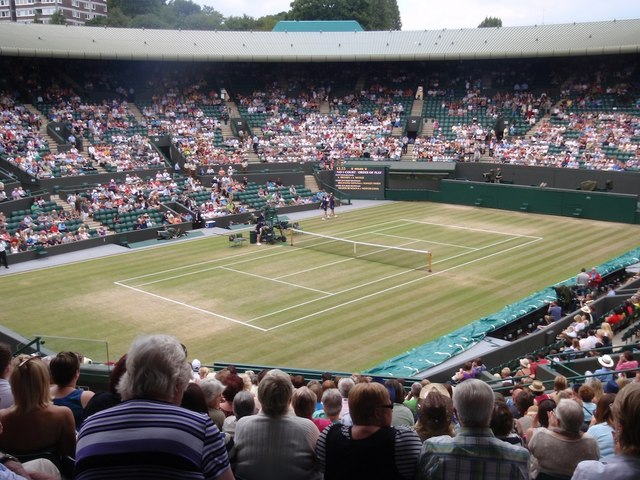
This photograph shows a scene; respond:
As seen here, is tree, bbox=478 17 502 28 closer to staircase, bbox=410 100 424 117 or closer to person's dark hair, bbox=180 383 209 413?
staircase, bbox=410 100 424 117

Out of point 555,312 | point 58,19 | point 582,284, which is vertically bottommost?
point 555,312

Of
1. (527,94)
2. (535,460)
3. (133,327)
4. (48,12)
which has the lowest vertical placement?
(133,327)

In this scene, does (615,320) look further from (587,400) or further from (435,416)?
(435,416)

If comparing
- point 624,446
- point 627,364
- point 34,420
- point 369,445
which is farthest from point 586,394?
point 34,420

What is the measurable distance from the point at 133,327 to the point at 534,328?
12932 millimetres

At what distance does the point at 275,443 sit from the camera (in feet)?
15.7

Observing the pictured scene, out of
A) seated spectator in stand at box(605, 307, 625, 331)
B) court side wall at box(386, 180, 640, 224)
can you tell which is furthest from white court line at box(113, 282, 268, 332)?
court side wall at box(386, 180, 640, 224)

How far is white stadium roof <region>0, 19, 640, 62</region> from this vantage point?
4716cm

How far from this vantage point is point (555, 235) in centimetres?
3491

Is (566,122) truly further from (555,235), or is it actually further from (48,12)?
(48,12)

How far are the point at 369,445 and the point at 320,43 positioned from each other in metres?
55.7

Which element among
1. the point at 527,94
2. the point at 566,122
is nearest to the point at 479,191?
the point at 566,122

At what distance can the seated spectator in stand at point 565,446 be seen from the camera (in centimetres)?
539

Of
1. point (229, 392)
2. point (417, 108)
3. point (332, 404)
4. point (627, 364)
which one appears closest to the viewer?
point (332, 404)
